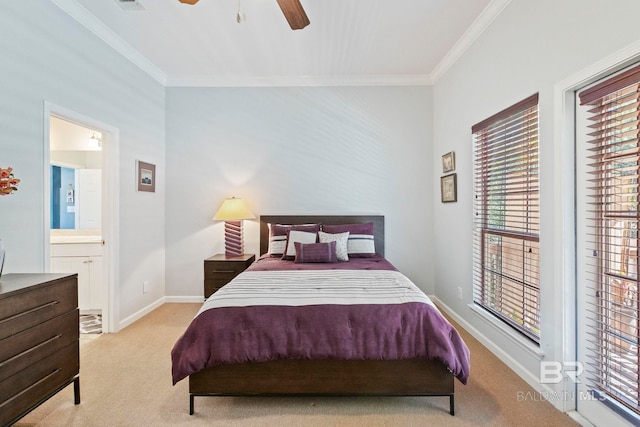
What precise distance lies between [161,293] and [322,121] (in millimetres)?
3067

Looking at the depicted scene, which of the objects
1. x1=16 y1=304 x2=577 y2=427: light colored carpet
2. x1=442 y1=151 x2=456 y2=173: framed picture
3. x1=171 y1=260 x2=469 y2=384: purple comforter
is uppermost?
x1=442 y1=151 x2=456 y2=173: framed picture

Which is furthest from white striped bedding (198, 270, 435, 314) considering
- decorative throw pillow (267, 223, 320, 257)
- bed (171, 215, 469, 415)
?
decorative throw pillow (267, 223, 320, 257)

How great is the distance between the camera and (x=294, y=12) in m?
1.94

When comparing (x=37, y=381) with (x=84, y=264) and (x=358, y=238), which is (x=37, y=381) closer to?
(x=84, y=264)

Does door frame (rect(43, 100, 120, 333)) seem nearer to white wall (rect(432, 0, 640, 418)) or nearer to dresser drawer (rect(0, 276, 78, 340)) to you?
dresser drawer (rect(0, 276, 78, 340))

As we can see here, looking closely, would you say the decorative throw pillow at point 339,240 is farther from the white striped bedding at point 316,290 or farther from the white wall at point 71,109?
the white wall at point 71,109

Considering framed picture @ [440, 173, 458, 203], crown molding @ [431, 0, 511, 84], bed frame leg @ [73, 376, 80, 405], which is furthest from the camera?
framed picture @ [440, 173, 458, 203]

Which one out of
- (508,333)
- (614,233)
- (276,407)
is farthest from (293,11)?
(508,333)

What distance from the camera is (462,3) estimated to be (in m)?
2.48

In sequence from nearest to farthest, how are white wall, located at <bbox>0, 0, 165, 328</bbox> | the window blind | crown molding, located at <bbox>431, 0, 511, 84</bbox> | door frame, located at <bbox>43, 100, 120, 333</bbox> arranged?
1. the window blind
2. white wall, located at <bbox>0, 0, 165, 328</bbox>
3. crown molding, located at <bbox>431, 0, 511, 84</bbox>
4. door frame, located at <bbox>43, 100, 120, 333</bbox>

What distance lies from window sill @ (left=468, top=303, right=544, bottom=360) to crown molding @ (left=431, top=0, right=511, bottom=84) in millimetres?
2529

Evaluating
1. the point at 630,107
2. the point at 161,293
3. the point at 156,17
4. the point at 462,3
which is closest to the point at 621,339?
the point at 630,107

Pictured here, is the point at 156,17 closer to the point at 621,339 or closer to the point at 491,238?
the point at 491,238

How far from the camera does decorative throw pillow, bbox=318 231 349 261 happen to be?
10.8ft
